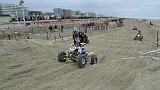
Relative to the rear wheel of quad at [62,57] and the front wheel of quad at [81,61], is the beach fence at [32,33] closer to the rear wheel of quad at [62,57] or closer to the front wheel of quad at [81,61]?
the rear wheel of quad at [62,57]

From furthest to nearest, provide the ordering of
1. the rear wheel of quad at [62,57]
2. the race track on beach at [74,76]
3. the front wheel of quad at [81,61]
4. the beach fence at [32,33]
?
the beach fence at [32,33] < the rear wheel of quad at [62,57] < the front wheel of quad at [81,61] < the race track on beach at [74,76]

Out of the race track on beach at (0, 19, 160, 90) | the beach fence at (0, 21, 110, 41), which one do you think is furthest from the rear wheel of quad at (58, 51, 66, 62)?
the beach fence at (0, 21, 110, 41)

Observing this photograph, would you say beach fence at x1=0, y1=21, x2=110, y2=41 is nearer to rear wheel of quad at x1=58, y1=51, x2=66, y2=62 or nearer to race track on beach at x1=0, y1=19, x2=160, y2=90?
rear wheel of quad at x1=58, y1=51, x2=66, y2=62

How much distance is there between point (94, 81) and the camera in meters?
7.52

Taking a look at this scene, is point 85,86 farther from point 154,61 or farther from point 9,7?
point 9,7

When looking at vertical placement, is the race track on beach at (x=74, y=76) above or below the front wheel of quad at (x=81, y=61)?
below

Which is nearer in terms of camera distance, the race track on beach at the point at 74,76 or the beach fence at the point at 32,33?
the race track on beach at the point at 74,76

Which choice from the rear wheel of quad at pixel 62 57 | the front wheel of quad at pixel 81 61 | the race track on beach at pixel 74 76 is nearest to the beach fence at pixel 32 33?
the rear wheel of quad at pixel 62 57

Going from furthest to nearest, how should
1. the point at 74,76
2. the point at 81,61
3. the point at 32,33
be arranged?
the point at 32,33
the point at 81,61
the point at 74,76

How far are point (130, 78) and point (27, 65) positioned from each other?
16.9ft

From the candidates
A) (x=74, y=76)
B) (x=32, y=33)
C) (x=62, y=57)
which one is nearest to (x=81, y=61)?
(x=74, y=76)

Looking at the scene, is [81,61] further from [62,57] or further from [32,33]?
[32,33]

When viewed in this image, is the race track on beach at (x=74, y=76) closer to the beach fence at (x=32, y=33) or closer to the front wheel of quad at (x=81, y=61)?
the front wheel of quad at (x=81, y=61)

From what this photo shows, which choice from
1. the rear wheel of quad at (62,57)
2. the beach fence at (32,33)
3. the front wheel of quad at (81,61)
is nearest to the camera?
the front wheel of quad at (81,61)
